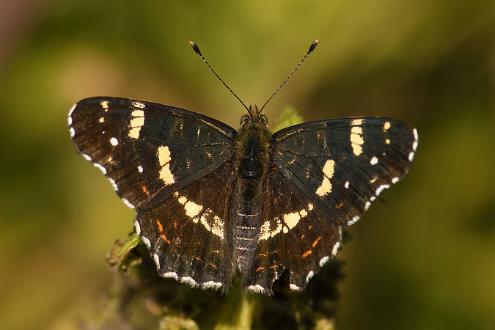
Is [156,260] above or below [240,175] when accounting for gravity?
below

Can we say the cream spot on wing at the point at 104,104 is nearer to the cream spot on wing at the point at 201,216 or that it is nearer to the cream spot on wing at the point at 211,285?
the cream spot on wing at the point at 201,216

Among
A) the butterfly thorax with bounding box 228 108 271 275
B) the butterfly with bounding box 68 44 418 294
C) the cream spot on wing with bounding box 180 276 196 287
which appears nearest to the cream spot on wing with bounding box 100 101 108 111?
the butterfly with bounding box 68 44 418 294

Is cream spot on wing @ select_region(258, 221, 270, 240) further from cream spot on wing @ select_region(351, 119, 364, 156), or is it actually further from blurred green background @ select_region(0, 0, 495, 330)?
blurred green background @ select_region(0, 0, 495, 330)

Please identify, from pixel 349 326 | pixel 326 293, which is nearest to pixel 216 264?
pixel 326 293

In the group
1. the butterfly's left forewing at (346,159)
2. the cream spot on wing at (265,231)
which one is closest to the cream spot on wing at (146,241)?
the cream spot on wing at (265,231)

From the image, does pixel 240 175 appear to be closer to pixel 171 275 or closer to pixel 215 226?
pixel 215 226

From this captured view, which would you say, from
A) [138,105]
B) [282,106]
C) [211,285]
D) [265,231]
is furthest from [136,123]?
[282,106]
